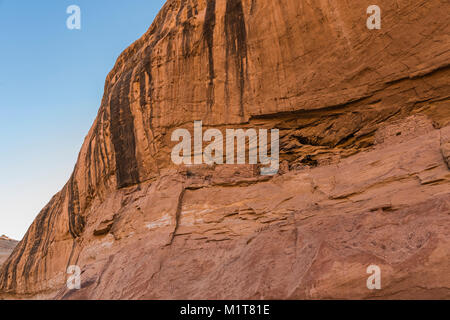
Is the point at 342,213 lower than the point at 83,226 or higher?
higher

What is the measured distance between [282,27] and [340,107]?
2.50 metres

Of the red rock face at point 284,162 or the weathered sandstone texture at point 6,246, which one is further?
the weathered sandstone texture at point 6,246

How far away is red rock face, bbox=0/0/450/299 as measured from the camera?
6.53 meters

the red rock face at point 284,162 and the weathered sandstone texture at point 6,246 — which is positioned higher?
the red rock face at point 284,162

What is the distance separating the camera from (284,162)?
10.0 metres

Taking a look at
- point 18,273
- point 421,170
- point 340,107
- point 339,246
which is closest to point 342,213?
point 339,246

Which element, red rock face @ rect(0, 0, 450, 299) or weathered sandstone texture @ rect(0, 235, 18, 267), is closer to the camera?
red rock face @ rect(0, 0, 450, 299)

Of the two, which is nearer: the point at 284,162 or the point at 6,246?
the point at 284,162

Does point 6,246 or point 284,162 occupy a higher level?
point 284,162

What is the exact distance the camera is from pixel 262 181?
9.42 meters

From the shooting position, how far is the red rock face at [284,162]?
653cm

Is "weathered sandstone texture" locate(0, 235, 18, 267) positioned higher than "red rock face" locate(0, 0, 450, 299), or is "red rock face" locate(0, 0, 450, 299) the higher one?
"red rock face" locate(0, 0, 450, 299)
